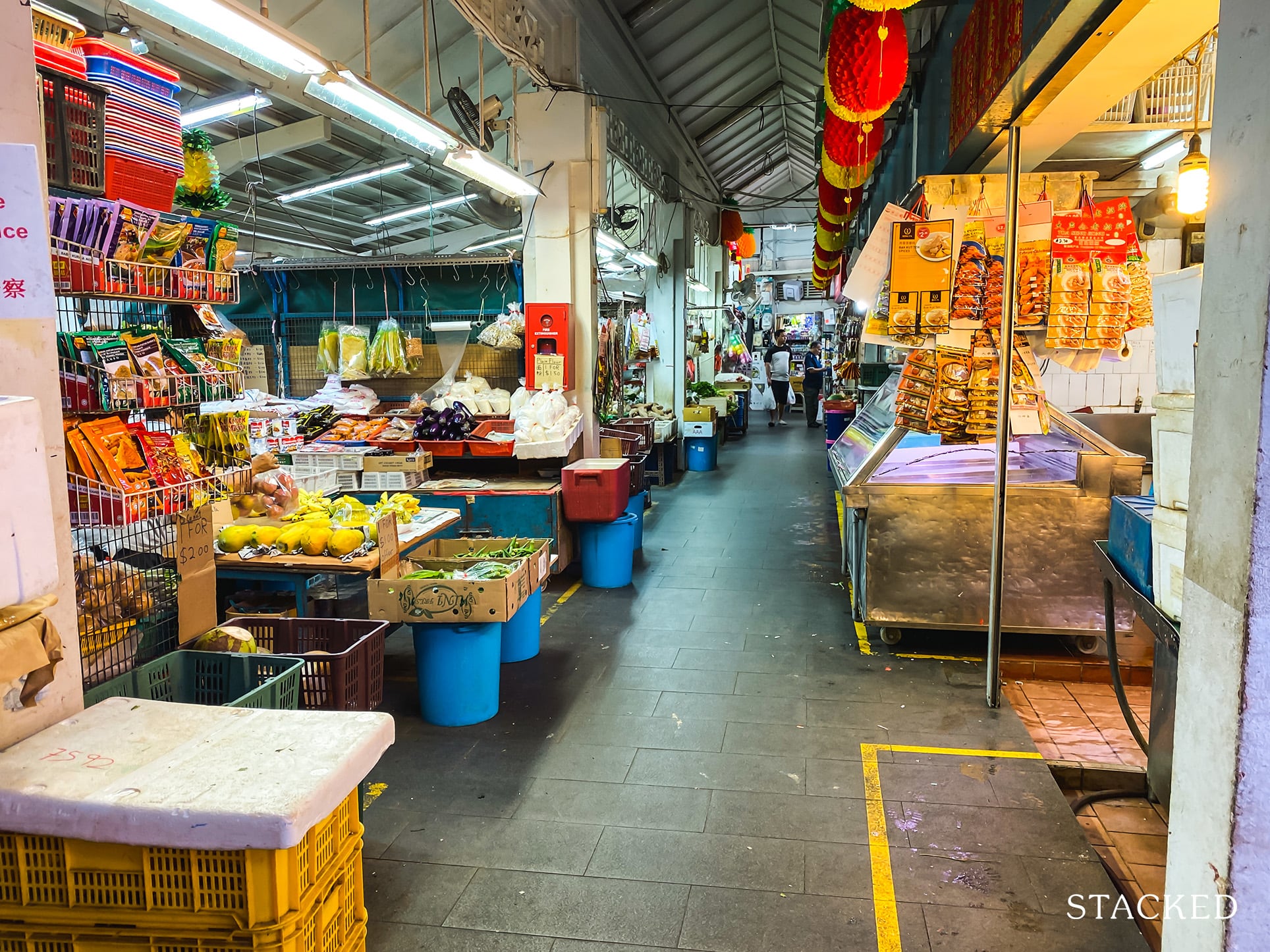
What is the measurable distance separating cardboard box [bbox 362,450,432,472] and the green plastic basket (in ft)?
10.9

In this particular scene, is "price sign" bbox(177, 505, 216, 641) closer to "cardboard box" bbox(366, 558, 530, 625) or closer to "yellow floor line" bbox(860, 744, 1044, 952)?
"cardboard box" bbox(366, 558, 530, 625)

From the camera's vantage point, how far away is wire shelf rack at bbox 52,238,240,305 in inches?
95.9

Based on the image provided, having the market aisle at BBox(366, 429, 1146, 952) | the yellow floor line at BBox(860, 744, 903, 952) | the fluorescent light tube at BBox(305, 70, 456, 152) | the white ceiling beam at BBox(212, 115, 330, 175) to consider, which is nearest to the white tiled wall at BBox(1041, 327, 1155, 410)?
the market aisle at BBox(366, 429, 1146, 952)

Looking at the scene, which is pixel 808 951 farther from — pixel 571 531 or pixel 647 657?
pixel 571 531

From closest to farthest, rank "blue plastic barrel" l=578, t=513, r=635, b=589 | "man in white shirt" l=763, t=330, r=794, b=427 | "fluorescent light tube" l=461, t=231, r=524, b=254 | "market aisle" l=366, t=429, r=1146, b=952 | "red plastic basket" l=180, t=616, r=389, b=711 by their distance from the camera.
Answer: "market aisle" l=366, t=429, r=1146, b=952 → "red plastic basket" l=180, t=616, r=389, b=711 → "blue plastic barrel" l=578, t=513, r=635, b=589 → "fluorescent light tube" l=461, t=231, r=524, b=254 → "man in white shirt" l=763, t=330, r=794, b=427

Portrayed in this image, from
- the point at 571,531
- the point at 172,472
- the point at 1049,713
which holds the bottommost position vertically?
the point at 1049,713

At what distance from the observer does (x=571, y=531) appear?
7074mm

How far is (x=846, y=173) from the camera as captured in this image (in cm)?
607

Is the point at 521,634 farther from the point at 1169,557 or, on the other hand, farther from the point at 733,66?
the point at 733,66

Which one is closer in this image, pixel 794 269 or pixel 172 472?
pixel 172 472

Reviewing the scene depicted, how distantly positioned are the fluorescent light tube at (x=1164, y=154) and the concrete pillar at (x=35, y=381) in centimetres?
583

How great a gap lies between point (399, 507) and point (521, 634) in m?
1.12

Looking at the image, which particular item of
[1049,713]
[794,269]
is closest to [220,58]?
[1049,713]

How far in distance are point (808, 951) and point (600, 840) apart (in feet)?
2.96
